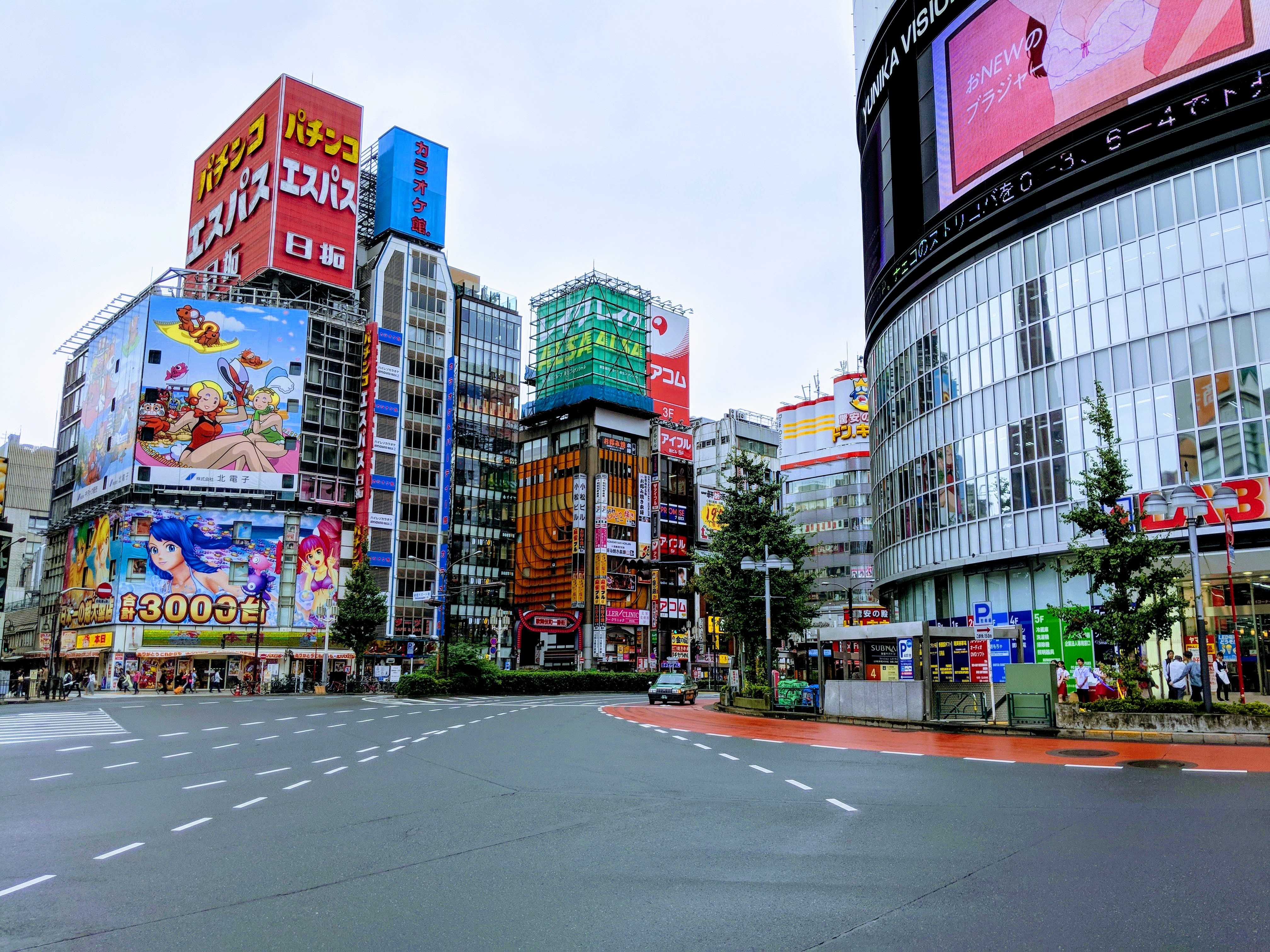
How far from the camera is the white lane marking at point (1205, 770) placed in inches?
565

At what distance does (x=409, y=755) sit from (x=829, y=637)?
51.3ft

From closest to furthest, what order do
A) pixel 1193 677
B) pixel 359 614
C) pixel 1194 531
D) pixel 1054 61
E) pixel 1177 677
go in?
pixel 1194 531 → pixel 1177 677 → pixel 1193 677 → pixel 1054 61 → pixel 359 614

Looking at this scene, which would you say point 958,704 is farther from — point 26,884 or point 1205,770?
point 26,884

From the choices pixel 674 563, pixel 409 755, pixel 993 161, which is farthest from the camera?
pixel 674 563

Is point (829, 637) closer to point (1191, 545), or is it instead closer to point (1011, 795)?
point (1191, 545)

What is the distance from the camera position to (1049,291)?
127 ft

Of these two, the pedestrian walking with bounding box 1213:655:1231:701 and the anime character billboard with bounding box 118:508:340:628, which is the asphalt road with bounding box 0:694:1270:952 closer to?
the pedestrian walking with bounding box 1213:655:1231:701

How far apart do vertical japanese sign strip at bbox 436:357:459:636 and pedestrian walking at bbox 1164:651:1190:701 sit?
6448cm

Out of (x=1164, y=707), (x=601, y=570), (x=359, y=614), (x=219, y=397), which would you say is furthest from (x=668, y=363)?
(x=1164, y=707)

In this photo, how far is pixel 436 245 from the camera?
9162 cm

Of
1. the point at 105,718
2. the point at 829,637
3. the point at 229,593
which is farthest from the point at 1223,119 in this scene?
the point at 229,593

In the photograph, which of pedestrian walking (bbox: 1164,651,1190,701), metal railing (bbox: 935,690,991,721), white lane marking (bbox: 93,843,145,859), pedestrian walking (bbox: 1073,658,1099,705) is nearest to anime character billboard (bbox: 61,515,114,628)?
metal railing (bbox: 935,690,991,721)

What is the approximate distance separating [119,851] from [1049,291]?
126 feet

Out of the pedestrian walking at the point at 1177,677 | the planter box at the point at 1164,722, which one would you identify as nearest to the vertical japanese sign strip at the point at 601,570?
the pedestrian walking at the point at 1177,677
